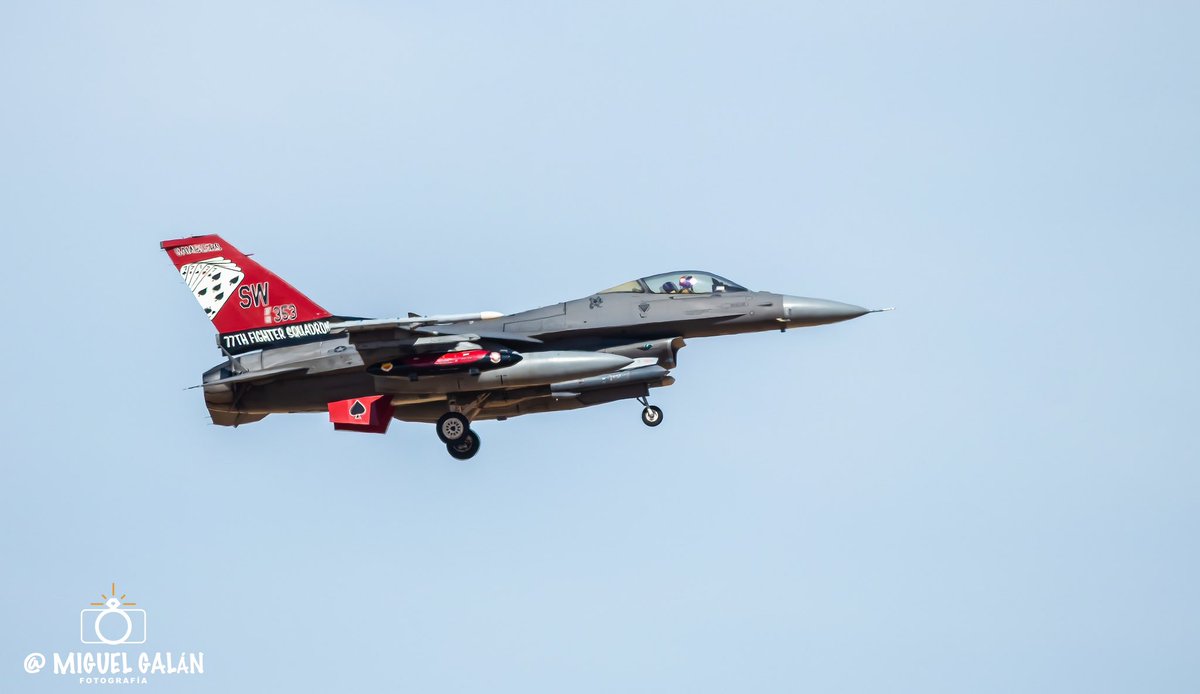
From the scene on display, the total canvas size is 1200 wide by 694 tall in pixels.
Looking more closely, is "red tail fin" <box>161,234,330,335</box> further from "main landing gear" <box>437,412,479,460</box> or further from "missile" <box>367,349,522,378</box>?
"main landing gear" <box>437,412,479,460</box>

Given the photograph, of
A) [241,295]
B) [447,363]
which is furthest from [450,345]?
[241,295]

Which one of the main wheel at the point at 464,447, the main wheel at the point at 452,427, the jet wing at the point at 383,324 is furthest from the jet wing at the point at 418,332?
the main wheel at the point at 464,447

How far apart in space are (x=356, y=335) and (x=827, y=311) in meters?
7.99

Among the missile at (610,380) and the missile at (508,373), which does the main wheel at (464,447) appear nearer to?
the missile at (508,373)

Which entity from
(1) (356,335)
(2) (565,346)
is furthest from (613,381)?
(1) (356,335)

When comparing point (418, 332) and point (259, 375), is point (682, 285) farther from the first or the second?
point (259, 375)

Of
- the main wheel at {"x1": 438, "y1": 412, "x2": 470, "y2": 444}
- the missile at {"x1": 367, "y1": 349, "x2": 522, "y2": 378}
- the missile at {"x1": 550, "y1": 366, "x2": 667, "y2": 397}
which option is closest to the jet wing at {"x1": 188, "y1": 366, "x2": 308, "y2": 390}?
the missile at {"x1": 367, "y1": 349, "x2": 522, "y2": 378}

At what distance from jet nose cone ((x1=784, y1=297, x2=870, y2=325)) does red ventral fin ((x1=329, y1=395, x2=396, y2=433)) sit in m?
7.05

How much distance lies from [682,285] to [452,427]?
15.5 ft

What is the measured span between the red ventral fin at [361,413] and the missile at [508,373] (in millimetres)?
297

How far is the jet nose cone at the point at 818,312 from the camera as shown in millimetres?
25594

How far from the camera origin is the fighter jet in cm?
2506

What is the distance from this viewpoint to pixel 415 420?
2781 centimetres

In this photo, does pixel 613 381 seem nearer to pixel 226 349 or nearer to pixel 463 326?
pixel 463 326
